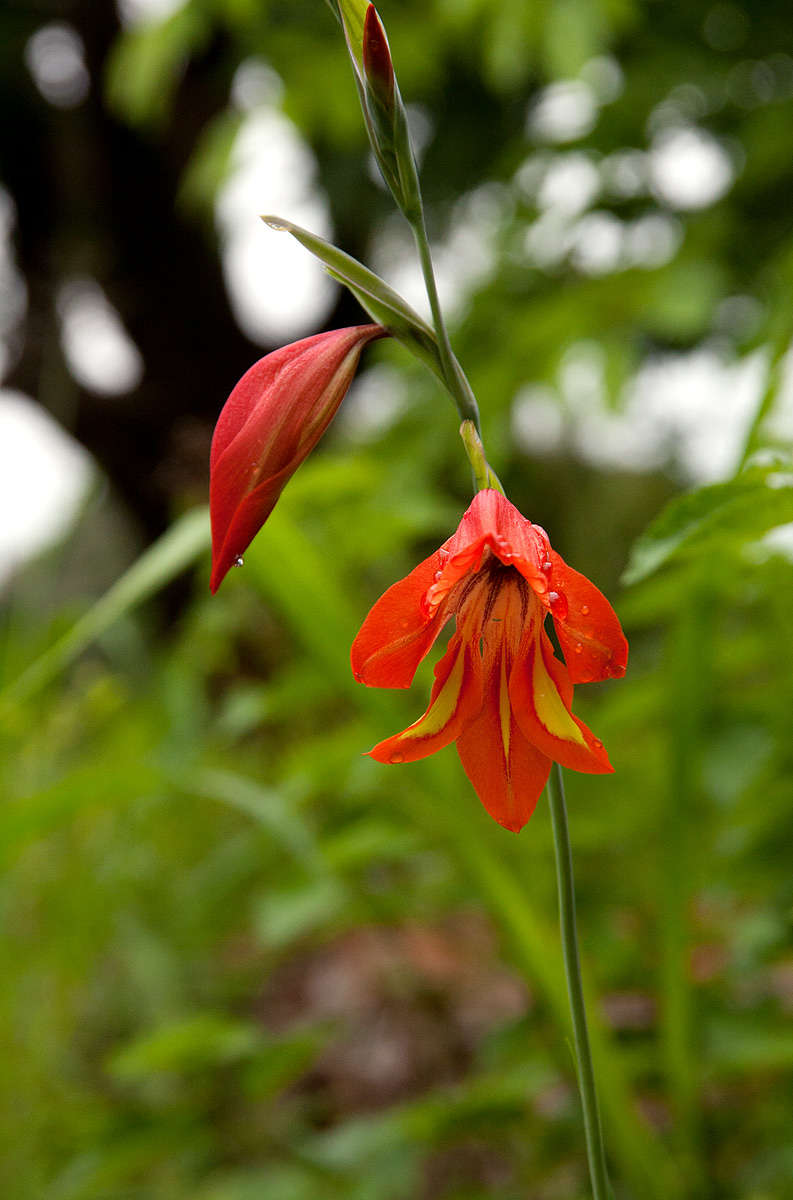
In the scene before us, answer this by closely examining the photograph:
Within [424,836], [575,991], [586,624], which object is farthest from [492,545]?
[424,836]

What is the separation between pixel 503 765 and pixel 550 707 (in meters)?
0.03

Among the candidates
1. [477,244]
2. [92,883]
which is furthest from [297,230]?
[477,244]

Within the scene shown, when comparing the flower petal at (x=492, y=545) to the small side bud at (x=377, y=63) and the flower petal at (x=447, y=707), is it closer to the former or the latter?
the flower petal at (x=447, y=707)

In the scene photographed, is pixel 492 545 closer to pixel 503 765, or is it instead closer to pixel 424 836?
pixel 503 765

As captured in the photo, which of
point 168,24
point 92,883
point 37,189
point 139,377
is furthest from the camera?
point 37,189

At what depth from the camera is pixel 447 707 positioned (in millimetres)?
330

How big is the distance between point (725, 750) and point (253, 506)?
0.58 metres

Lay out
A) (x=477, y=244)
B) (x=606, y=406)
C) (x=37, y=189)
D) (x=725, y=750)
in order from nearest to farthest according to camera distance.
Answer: (x=725, y=750) < (x=606, y=406) < (x=477, y=244) < (x=37, y=189)

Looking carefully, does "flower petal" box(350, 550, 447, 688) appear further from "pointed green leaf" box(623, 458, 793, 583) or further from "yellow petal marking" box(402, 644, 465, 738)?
"pointed green leaf" box(623, 458, 793, 583)

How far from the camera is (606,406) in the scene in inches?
80.1

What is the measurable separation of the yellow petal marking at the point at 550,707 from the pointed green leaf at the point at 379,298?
4.4 inches

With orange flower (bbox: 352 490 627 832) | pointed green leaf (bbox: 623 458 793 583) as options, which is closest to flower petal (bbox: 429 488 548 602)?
orange flower (bbox: 352 490 627 832)

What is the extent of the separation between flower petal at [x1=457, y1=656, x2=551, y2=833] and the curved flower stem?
0.04ft

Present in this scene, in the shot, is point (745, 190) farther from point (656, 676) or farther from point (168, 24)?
point (168, 24)
